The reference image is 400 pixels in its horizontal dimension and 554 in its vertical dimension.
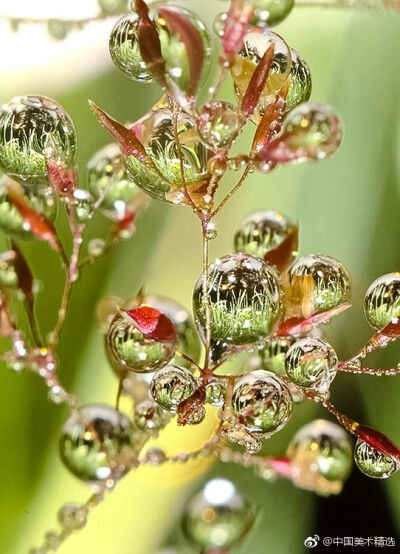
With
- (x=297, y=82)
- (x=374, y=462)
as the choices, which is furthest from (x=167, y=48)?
(x=374, y=462)

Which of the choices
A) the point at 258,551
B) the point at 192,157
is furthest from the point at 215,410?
the point at 192,157

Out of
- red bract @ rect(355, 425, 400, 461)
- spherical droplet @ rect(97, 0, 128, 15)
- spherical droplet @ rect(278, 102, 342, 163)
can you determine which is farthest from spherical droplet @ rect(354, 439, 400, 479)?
spherical droplet @ rect(97, 0, 128, 15)

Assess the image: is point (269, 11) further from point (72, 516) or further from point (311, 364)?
point (72, 516)

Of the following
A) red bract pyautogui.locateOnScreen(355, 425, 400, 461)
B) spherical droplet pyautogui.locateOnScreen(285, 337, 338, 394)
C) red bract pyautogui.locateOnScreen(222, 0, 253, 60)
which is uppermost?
red bract pyautogui.locateOnScreen(222, 0, 253, 60)

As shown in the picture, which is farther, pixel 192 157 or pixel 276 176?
pixel 276 176

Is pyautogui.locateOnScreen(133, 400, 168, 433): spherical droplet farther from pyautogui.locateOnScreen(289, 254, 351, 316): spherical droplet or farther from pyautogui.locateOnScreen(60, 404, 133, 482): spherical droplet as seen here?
pyautogui.locateOnScreen(289, 254, 351, 316): spherical droplet

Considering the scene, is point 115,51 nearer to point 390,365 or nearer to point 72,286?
point 72,286
